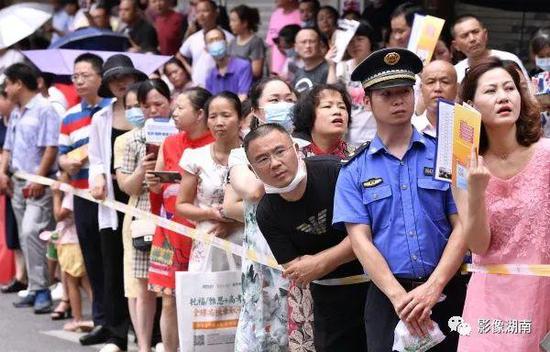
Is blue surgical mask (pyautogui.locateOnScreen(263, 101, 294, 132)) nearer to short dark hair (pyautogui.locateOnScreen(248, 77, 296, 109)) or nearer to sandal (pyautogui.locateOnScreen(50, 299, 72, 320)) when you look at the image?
short dark hair (pyautogui.locateOnScreen(248, 77, 296, 109))

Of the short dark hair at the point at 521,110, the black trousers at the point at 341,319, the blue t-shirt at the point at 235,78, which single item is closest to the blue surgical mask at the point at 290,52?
the blue t-shirt at the point at 235,78

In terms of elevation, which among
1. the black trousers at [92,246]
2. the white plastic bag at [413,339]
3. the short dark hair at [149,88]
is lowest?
the white plastic bag at [413,339]

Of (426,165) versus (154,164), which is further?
(154,164)

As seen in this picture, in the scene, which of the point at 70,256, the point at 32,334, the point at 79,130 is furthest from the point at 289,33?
the point at 32,334

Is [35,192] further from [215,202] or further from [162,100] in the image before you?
[215,202]

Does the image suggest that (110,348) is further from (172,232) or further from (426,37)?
(426,37)

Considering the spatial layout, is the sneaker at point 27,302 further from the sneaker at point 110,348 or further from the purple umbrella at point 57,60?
the sneaker at point 110,348

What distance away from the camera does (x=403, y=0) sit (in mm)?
12086

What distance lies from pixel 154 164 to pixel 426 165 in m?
3.36

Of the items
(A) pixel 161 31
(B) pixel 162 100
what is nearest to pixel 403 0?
(A) pixel 161 31

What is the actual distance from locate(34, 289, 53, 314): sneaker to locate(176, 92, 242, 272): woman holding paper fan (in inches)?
144

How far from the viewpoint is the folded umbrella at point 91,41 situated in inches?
493

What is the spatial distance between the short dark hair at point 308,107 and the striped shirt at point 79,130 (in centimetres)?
338

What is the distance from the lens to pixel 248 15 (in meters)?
12.5
